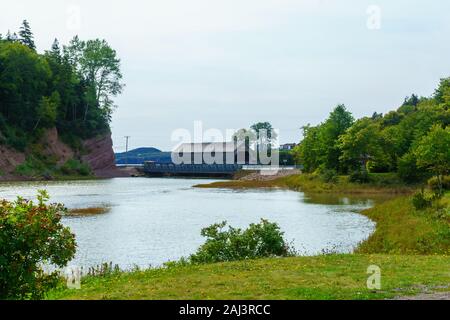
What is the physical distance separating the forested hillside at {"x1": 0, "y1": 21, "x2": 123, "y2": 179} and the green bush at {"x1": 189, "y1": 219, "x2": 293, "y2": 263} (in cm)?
8340

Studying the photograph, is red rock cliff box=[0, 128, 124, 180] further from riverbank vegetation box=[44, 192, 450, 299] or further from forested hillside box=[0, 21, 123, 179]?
riverbank vegetation box=[44, 192, 450, 299]

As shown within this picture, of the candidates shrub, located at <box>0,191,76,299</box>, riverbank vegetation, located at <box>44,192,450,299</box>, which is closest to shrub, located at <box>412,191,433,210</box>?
riverbank vegetation, located at <box>44,192,450,299</box>

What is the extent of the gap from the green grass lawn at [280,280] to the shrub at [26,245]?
1.29 m

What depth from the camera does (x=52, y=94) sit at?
11131cm

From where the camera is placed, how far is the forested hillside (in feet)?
337

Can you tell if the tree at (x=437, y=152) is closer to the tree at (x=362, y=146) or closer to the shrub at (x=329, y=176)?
the tree at (x=362, y=146)

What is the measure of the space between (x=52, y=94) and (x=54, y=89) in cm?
758

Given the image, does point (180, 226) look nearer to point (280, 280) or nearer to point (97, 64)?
point (280, 280)

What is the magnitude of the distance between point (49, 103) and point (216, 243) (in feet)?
322

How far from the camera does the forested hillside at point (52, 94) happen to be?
102812mm

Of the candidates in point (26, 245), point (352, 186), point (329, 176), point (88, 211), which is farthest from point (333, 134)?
point (26, 245)

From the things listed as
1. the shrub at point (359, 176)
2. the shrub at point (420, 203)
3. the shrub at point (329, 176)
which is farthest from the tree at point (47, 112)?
the shrub at point (420, 203)

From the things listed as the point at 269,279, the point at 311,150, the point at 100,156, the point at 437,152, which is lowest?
the point at 269,279
